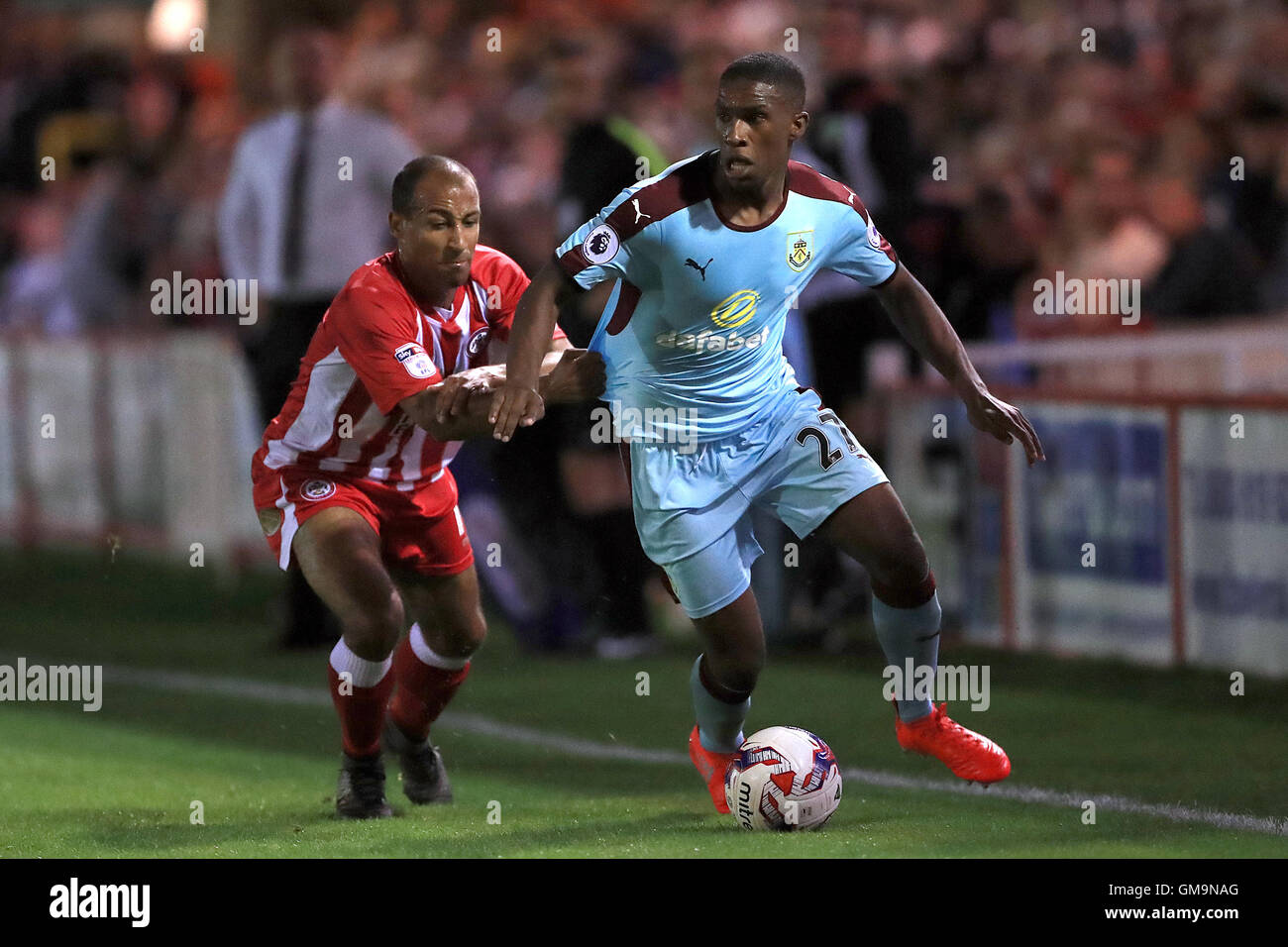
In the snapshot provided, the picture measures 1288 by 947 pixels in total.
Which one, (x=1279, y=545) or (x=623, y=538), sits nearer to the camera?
(x=1279, y=545)

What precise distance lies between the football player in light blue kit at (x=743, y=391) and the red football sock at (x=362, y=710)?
40.6 inches

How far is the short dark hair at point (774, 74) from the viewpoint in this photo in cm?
631

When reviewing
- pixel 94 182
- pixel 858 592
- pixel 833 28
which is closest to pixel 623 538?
pixel 858 592

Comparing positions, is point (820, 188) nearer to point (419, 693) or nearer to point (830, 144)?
point (419, 693)

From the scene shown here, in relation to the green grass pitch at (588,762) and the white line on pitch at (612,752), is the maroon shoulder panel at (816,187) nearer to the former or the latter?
the green grass pitch at (588,762)

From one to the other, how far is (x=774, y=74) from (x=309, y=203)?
5.52 m

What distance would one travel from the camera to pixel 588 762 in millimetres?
8469

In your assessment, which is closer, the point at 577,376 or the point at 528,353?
the point at 528,353

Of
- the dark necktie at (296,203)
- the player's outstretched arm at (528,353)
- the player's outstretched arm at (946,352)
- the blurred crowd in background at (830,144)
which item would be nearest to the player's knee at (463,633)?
the player's outstretched arm at (528,353)

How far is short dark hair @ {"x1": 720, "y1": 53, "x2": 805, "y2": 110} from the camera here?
6.31 meters

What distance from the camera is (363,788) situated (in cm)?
712

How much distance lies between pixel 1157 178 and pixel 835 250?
6563 mm

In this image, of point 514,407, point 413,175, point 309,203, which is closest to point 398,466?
point 413,175

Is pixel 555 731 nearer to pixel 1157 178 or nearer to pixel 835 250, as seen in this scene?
pixel 835 250
